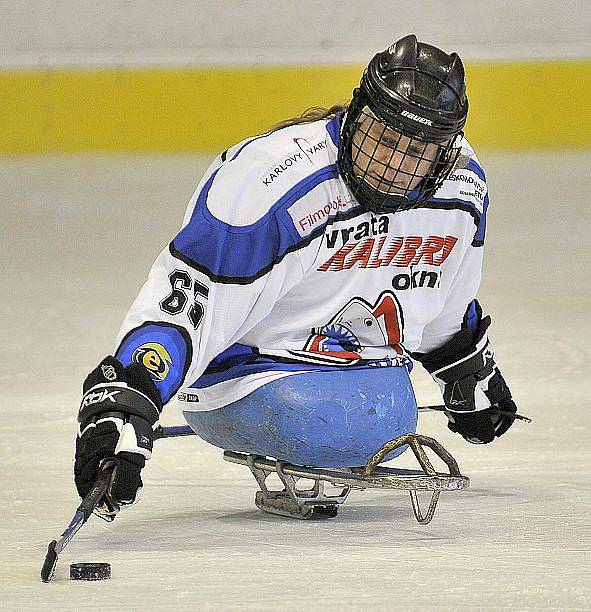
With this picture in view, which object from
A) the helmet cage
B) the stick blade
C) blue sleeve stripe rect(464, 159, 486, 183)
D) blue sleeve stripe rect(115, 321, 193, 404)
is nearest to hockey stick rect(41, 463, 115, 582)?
the stick blade

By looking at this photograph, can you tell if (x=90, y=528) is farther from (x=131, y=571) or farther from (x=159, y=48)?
(x=159, y=48)

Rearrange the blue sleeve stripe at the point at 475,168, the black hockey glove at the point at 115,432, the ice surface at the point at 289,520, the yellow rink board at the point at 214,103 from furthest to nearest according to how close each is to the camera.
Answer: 1. the yellow rink board at the point at 214,103
2. the blue sleeve stripe at the point at 475,168
3. the black hockey glove at the point at 115,432
4. the ice surface at the point at 289,520

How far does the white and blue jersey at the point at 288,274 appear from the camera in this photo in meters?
1.96

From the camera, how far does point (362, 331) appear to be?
2.14 m

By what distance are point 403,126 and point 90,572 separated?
0.71 metres

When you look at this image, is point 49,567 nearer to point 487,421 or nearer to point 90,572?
point 90,572

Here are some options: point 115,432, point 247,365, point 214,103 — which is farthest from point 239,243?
point 214,103

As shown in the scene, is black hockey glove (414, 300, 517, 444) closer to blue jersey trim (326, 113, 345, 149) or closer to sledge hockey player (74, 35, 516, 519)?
sledge hockey player (74, 35, 516, 519)

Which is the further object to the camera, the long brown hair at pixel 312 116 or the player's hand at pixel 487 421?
the player's hand at pixel 487 421

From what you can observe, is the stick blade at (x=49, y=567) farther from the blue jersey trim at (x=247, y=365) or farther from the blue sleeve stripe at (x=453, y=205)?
the blue sleeve stripe at (x=453, y=205)

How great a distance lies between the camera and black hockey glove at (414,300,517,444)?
7.78 ft

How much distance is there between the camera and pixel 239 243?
196 cm

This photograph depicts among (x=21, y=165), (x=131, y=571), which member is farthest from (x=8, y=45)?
(x=131, y=571)

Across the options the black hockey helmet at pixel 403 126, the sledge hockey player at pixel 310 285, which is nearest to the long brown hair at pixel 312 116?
the sledge hockey player at pixel 310 285
